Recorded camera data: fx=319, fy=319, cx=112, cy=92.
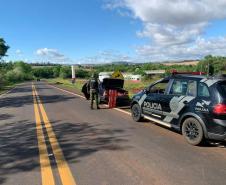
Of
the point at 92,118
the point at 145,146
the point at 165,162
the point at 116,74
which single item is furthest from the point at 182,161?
the point at 116,74

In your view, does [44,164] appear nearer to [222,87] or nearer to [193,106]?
[193,106]

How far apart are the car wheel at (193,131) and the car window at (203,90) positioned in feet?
2.14

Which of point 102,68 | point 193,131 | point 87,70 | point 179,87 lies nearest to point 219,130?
point 193,131

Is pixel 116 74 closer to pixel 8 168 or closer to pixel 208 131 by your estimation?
pixel 208 131

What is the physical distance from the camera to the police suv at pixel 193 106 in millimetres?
7273

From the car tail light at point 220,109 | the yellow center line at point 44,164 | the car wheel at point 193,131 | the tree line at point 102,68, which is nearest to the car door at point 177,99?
the car wheel at point 193,131

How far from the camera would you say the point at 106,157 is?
6.66m

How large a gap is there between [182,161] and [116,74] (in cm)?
1454

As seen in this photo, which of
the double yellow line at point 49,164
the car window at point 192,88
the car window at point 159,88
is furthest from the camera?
the car window at point 159,88

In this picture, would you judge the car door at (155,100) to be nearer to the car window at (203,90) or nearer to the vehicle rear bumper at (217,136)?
the car window at (203,90)

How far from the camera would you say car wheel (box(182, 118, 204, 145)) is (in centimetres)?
756

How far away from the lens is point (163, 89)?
32.5 ft

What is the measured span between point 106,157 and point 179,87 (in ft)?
10.5

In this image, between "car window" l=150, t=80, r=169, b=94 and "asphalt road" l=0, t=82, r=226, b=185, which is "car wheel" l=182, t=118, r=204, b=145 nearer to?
"asphalt road" l=0, t=82, r=226, b=185
